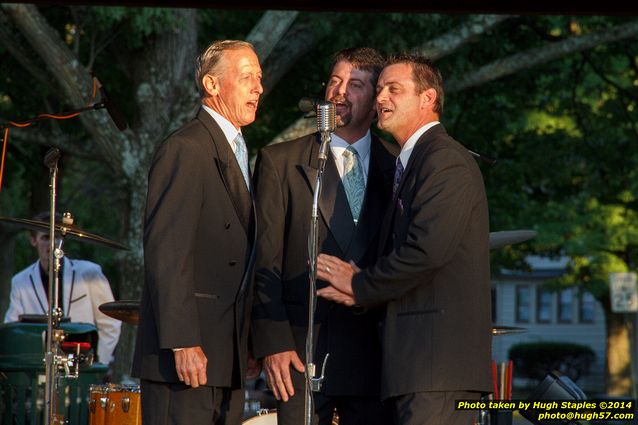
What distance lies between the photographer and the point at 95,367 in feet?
30.8

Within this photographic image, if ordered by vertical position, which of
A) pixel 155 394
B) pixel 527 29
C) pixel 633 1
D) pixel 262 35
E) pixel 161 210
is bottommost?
pixel 155 394

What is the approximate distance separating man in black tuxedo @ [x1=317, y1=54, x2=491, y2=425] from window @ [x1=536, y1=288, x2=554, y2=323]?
5274 centimetres

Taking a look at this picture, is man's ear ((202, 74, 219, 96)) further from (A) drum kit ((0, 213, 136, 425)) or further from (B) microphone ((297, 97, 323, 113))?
(A) drum kit ((0, 213, 136, 425))

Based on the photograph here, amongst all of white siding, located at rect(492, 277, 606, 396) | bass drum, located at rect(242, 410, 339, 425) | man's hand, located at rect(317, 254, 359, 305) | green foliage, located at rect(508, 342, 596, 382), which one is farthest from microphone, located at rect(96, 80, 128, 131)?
white siding, located at rect(492, 277, 606, 396)

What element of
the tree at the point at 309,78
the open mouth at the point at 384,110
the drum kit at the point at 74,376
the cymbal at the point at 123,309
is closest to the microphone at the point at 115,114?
the drum kit at the point at 74,376

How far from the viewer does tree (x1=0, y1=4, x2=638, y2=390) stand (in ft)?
49.8

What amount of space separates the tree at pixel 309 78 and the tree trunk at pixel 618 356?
8.51 m

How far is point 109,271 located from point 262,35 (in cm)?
1542

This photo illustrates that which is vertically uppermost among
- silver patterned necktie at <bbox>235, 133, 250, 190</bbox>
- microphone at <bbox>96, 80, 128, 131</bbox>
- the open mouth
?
microphone at <bbox>96, 80, 128, 131</bbox>

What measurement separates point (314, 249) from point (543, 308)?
53609 mm

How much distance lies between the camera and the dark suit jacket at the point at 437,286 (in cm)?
519

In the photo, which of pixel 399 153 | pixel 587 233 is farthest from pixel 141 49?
pixel 587 233

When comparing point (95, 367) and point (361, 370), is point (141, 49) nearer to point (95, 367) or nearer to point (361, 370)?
point (95, 367)

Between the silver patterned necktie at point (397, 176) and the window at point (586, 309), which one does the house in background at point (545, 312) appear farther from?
the silver patterned necktie at point (397, 176)
